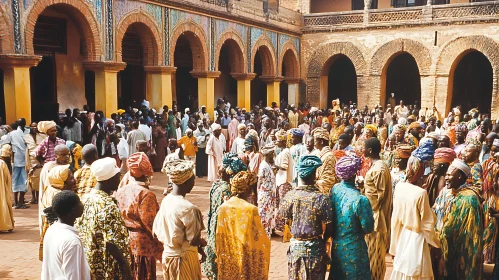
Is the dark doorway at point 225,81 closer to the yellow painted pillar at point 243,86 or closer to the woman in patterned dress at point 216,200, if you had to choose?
the yellow painted pillar at point 243,86

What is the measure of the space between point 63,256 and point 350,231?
2194 millimetres

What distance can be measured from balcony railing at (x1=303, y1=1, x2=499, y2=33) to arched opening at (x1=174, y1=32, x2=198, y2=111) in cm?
653

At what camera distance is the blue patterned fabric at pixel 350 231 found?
3906 mm

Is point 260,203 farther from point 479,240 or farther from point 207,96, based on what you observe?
point 207,96

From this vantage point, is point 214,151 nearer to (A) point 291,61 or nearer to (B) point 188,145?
(B) point 188,145

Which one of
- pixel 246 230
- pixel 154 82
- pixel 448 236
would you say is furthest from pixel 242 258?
pixel 154 82

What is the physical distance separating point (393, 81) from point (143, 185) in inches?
947

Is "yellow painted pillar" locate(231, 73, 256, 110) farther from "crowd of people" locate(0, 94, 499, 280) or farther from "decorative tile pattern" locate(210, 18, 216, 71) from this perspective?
"crowd of people" locate(0, 94, 499, 280)

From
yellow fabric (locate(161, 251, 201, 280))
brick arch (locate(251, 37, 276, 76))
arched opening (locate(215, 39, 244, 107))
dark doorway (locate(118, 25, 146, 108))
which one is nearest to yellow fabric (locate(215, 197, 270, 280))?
yellow fabric (locate(161, 251, 201, 280))

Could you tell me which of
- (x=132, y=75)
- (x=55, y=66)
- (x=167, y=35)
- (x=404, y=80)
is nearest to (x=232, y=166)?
(x=167, y=35)

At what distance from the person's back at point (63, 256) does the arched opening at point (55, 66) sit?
488 inches

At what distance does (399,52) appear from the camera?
22516 millimetres

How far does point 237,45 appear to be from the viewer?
785 inches

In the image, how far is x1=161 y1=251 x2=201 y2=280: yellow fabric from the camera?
3.95 m
